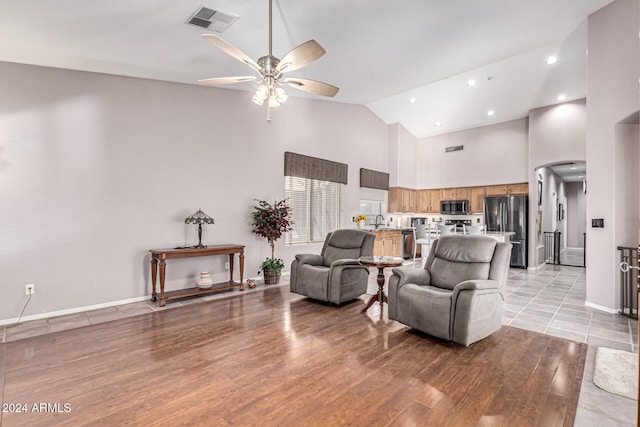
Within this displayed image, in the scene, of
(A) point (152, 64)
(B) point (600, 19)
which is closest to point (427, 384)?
(A) point (152, 64)

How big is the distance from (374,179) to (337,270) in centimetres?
445

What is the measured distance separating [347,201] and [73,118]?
5.23 metres

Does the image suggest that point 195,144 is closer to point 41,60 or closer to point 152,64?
point 152,64

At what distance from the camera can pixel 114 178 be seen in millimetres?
4121

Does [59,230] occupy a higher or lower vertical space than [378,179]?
lower

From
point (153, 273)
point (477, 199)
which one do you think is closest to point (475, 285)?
point (153, 273)

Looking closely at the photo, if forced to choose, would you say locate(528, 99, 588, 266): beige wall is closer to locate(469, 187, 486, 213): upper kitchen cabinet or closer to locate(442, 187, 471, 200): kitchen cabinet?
locate(469, 187, 486, 213): upper kitchen cabinet

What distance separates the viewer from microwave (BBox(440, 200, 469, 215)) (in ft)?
28.0

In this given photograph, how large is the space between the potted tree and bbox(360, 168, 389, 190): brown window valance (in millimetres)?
2700

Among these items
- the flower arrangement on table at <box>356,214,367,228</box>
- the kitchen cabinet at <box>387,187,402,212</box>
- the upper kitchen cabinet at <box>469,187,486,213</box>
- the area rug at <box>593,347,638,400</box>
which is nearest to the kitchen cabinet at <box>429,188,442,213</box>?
the upper kitchen cabinet at <box>469,187,486,213</box>

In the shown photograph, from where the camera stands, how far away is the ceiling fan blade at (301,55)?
2607 millimetres

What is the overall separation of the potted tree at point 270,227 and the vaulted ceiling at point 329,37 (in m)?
2.09

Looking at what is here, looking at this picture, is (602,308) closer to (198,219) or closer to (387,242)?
(387,242)

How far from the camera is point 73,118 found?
12.6ft
